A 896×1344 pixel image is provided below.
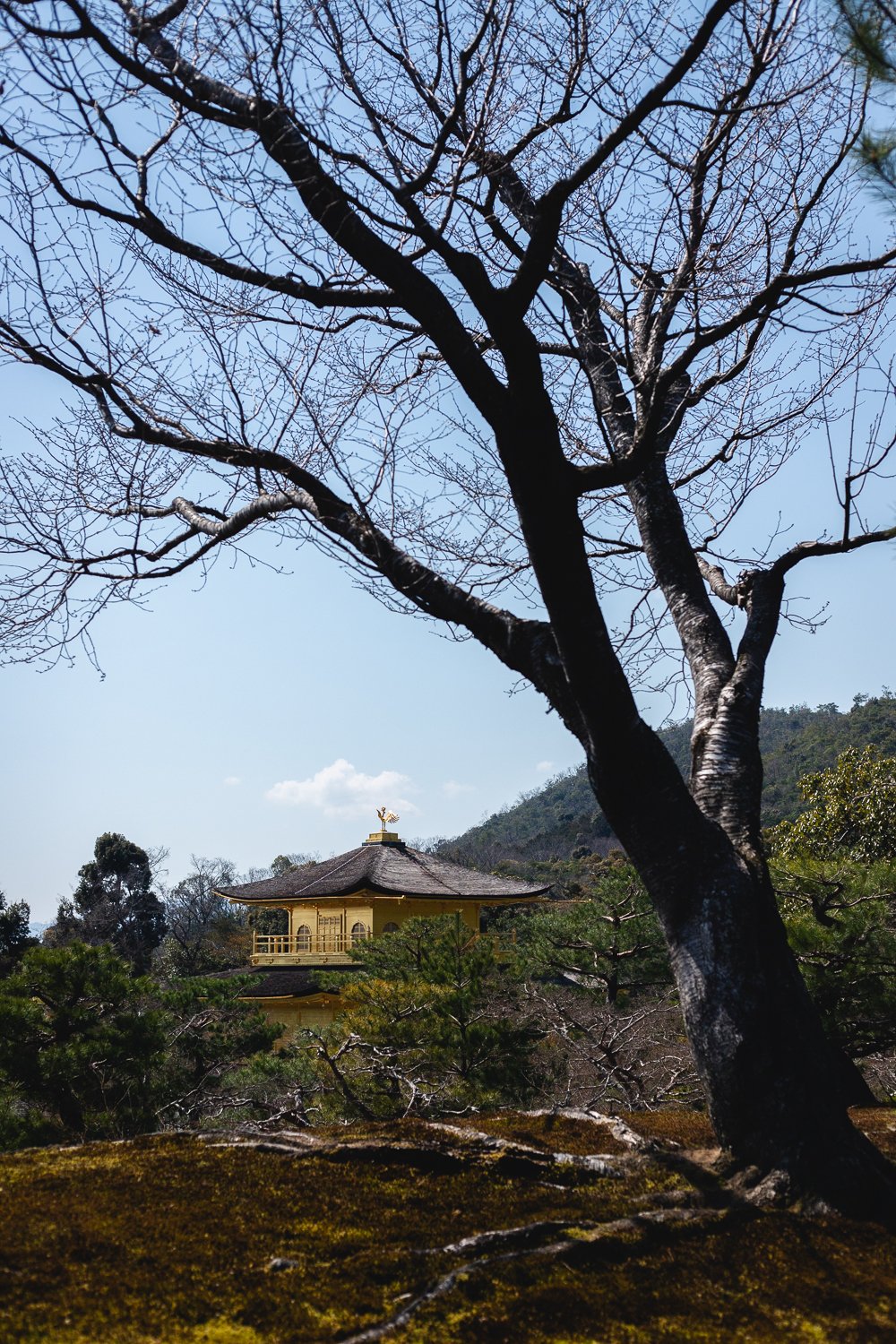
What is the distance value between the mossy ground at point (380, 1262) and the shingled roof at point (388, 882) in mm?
15131

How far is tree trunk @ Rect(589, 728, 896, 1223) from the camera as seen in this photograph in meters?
2.12

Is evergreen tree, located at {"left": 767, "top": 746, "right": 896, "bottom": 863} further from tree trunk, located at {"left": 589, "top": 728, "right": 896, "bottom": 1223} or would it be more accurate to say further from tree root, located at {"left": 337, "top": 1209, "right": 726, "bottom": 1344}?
tree root, located at {"left": 337, "top": 1209, "right": 726, "bottom": 1344}

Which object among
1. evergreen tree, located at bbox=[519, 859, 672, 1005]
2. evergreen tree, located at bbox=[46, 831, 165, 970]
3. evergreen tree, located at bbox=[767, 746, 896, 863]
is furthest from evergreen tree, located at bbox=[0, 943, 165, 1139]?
evergreen tree, located at bbox=[46, 831, 165, 970]

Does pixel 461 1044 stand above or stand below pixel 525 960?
below

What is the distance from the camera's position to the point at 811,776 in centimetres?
1652

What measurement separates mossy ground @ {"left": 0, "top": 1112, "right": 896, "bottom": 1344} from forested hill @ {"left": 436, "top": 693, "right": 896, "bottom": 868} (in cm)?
1692

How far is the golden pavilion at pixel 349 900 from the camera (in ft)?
55.9

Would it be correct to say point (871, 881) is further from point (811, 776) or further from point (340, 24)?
point (811, 776)

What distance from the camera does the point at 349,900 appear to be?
59.0 feet

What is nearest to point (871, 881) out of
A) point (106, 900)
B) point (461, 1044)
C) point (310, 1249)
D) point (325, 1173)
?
point (461, 1044)

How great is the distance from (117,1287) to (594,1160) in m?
1.21

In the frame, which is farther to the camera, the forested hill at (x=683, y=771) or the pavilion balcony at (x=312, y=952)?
the forested hill at (x=683, y=771)

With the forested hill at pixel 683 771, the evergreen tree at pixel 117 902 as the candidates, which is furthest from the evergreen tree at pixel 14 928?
the forested hill at pixel 683 771

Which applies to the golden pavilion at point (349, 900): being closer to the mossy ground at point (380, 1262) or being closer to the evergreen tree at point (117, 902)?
the evergreen tree at point (117, 902)
